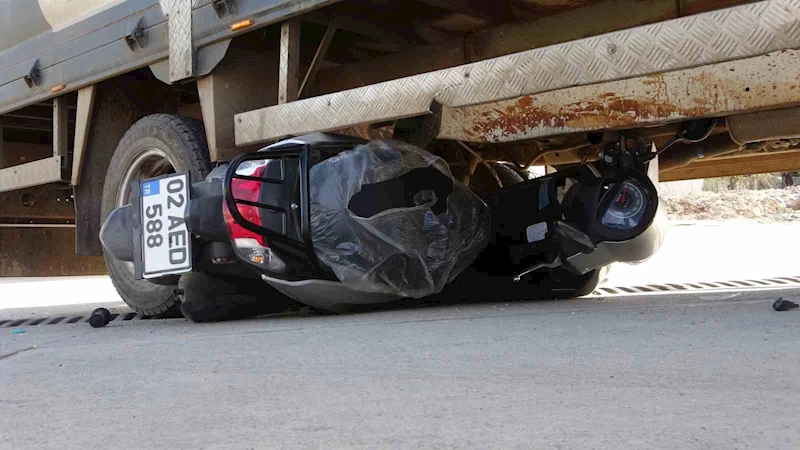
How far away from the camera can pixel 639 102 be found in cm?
341

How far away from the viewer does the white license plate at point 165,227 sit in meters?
4.33

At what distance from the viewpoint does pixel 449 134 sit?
3977 mm

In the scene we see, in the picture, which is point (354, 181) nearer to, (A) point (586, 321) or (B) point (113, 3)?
(A) point (586, 321)

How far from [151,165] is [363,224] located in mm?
1922

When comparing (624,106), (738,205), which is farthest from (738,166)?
(738,205)

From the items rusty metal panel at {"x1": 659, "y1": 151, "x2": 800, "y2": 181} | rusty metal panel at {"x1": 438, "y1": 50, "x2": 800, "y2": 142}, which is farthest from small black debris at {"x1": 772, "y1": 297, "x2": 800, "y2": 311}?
rusty metal panel at {"x1": 659, "y1": 151, "x2": 800, "y2": 181}

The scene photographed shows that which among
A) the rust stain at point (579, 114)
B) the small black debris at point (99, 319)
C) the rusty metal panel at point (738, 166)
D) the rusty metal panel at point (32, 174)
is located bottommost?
the small black debris at point (99, 319)

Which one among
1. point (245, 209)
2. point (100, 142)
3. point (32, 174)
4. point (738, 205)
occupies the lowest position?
point (245, 209)

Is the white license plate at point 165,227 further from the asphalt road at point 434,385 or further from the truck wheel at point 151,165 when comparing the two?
the asphalt road at point 434,385

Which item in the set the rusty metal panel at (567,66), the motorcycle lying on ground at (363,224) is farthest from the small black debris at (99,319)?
the rusty metal panel at (567,66)

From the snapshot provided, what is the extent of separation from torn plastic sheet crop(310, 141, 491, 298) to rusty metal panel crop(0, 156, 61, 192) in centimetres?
272

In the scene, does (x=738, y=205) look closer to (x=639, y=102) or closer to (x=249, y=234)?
(x=639, y=102)

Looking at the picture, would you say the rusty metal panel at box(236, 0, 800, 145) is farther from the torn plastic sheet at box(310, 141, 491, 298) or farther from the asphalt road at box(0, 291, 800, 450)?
the asphalt road at box(0, 291, 800, 450)

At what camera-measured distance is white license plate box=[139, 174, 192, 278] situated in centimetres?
433
